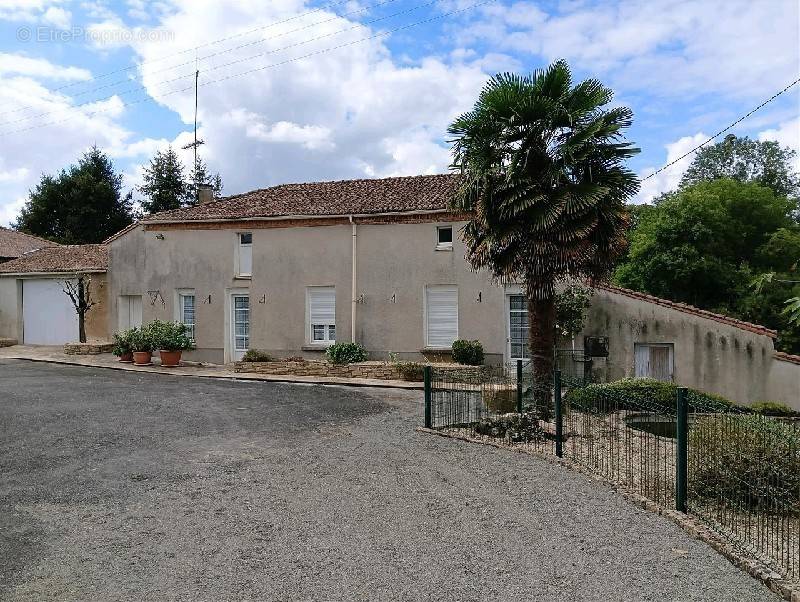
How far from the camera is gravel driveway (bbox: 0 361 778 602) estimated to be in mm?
5000

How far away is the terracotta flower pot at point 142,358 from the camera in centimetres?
2002

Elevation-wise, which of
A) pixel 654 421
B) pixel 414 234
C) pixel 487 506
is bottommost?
pixel 487 506

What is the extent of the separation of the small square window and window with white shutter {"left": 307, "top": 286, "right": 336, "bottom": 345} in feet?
12.0

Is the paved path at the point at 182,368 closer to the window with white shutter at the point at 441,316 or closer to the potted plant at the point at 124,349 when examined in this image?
the potted plant at the point at 124,349

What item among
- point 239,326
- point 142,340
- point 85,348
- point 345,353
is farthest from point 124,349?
point 345,353

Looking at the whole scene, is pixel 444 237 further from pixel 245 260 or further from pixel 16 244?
pixel 16 244

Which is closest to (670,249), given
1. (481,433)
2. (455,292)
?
(455,292)

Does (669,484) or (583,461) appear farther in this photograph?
(583,461)

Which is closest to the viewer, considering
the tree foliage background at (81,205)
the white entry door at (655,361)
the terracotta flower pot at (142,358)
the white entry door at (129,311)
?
the white entry door at (655,361)

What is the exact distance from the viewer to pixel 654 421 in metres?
8.33

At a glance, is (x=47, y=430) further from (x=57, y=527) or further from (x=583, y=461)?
(x=583, y=461)

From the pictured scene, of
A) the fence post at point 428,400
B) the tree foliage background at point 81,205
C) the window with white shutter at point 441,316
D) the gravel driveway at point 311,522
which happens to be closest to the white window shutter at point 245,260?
the window with white shutter at point 441,316

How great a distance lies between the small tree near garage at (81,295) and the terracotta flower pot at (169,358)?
4902mm

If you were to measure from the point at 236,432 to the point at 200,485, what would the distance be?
3.08m
